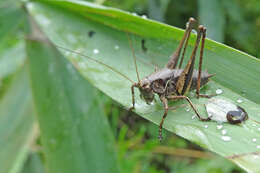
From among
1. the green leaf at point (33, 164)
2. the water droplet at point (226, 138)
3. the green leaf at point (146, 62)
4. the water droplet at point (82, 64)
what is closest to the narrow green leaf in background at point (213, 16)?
the green leaf at point (146, 62)

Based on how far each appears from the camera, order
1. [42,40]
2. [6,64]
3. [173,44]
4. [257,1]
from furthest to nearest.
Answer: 1. [6,64]
2. [257,1]
3. [42,40]
4. [173,44]

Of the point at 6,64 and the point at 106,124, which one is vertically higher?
the point at 106,124

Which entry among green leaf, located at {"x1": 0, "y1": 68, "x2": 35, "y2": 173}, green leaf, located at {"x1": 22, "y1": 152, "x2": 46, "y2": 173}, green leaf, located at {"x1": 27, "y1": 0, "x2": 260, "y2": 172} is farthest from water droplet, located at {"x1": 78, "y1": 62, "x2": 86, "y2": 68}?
green leaf, located at {"x1": 22, "y1": 152, "x2": 46, "y2": 173}

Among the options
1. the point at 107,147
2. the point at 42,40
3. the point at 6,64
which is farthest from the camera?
the point at 6,64

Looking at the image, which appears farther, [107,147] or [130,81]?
[107,147]

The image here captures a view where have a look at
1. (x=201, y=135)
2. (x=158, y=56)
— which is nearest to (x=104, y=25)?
(x=158, y=56)

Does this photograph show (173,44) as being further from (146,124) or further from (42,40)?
(146,124)

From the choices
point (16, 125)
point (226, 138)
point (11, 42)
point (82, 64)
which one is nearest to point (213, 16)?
point (82, 64)

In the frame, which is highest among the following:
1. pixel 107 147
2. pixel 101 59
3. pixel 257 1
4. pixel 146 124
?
pixel 257 1
